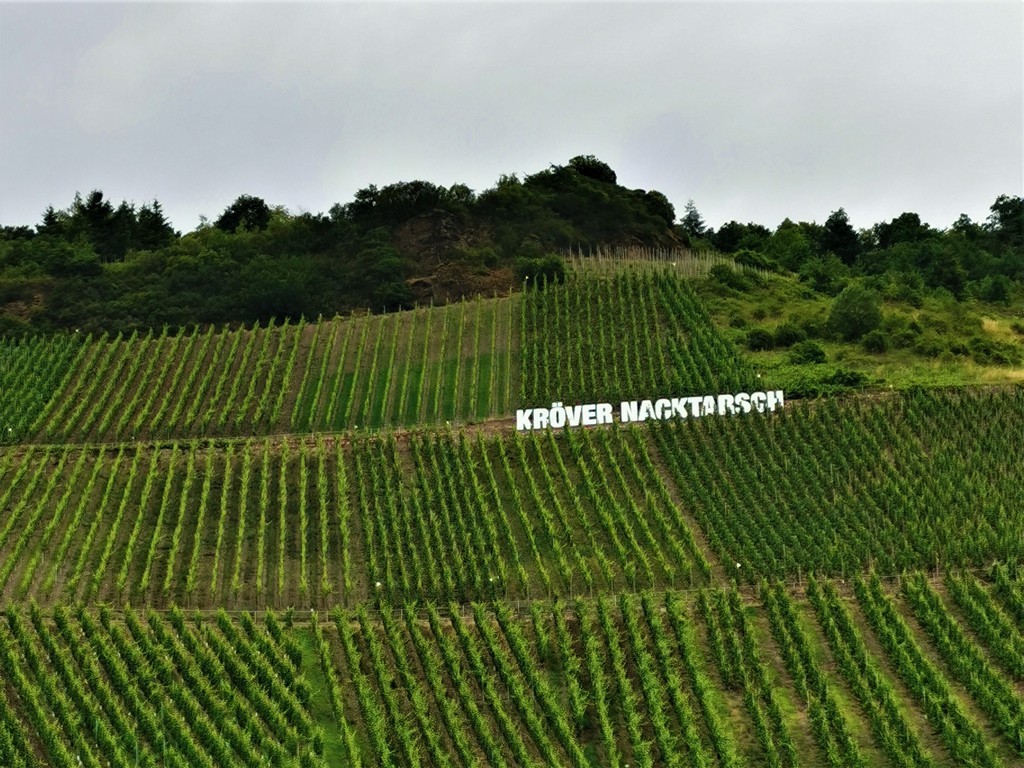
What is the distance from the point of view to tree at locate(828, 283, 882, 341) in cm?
7200

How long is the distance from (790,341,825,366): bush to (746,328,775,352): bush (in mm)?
1480

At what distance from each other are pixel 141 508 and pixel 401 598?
38.8 ft

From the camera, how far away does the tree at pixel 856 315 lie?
72.0 m

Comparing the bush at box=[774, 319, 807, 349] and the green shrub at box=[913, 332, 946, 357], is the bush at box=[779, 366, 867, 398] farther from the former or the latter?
the green shrub at box=[913, 332, 946, 357]

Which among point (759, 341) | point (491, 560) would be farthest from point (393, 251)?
point (491, 560)

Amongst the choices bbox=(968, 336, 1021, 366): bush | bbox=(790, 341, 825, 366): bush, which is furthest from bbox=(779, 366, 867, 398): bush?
bbox=(968, 336, 1021, 366): bush

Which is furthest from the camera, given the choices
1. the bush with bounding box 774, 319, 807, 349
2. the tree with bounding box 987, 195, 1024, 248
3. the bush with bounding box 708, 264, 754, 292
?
the tree with bounding box 987, 195, 1024, 248

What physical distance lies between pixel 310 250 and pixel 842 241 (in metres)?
45.8

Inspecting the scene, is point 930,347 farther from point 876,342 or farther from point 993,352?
point 993,352

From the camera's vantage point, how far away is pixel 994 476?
51938 millimetres

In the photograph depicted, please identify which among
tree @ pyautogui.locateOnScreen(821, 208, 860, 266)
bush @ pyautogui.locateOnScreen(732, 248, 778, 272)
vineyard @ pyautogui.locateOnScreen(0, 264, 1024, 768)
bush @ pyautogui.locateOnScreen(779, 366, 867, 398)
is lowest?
tree @ pyautogui.locateOnScreen(821, 208, 860, 266)

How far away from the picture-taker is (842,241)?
382 feet

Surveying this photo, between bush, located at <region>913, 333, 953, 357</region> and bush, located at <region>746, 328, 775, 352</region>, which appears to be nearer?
bush, located at <region>913, 333, 953, 357</region>

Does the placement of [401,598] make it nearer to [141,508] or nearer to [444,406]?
[141,508]
